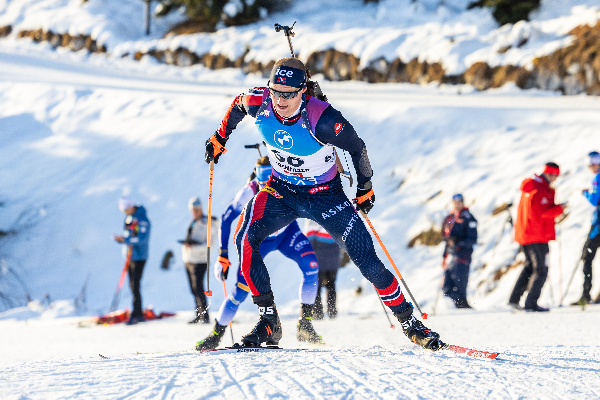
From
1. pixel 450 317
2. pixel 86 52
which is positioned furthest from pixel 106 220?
pixel 86 52

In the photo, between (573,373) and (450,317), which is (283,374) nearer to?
(573,373)

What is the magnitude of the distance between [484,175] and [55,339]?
24.2ft

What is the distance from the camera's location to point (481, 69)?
661 inches

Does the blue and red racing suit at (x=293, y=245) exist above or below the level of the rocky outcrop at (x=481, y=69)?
below

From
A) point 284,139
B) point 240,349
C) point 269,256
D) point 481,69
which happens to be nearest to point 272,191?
point 284,139

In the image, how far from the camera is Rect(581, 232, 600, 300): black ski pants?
8.37 meters

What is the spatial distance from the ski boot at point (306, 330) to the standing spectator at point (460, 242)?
3.71 meters

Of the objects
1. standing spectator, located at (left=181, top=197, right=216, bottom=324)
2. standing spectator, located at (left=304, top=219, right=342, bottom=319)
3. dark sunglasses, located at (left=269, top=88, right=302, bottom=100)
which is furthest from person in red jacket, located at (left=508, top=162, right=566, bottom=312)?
dark sunglasses, located at (left=269, top=88, right=302, bottom=100)

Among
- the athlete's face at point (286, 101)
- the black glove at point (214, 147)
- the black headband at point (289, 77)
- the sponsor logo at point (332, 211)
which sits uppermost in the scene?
the black headband at point (289, 77)

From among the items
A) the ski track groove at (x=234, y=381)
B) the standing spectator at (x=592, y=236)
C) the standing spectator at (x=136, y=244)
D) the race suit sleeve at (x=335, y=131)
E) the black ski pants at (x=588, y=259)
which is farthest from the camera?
the standing spectator at (x=136, y=244)

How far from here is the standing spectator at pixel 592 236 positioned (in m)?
8.23

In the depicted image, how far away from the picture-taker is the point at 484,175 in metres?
11.8

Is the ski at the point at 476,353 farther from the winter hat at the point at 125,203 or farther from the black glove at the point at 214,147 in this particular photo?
the winter hat at the point at 125,203

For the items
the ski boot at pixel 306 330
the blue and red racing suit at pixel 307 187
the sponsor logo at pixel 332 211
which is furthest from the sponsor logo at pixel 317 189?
the ski boot at pixel 306 330
